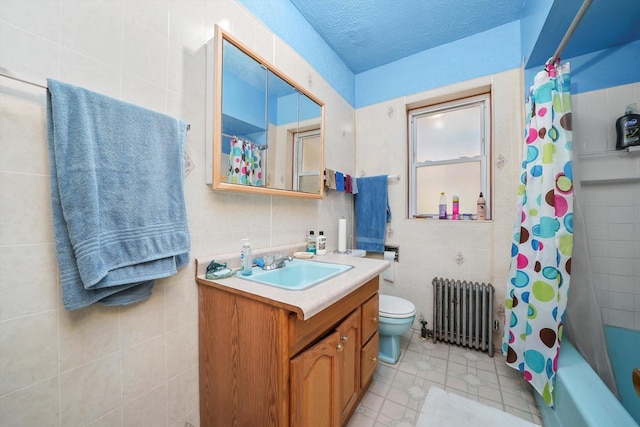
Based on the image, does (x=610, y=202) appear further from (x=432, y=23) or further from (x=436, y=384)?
(x=432, y=23)

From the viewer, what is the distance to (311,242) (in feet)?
5.51

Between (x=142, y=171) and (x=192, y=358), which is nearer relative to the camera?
(x=142, y=171)

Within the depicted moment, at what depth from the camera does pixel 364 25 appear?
1.79 m

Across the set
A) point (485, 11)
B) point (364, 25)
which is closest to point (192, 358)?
point (364, 25)

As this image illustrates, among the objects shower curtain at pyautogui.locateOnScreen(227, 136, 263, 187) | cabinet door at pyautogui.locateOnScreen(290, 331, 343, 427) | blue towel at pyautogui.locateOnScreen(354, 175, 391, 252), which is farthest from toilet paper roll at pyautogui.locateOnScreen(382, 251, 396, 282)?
shower curtain at pyautogui.locateOnScreen(227, 136, 263, 187)

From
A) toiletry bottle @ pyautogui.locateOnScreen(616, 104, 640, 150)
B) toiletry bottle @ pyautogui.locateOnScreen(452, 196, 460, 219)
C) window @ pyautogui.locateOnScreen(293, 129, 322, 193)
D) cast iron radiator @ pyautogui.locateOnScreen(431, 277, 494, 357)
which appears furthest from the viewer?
toiletry bottle @ pyautogui.locateOnScreen(452, 196, 460, 219)

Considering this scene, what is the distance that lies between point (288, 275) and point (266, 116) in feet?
2.95

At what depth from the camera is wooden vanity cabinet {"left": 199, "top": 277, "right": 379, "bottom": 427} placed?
78 centimetres

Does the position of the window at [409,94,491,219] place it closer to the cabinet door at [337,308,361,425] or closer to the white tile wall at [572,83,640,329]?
the white tile wall at [572,83,640,329]

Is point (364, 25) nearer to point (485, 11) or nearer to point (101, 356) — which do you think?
point (485, 11)

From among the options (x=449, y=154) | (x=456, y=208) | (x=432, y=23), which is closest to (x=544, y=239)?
(x=456, y=208)

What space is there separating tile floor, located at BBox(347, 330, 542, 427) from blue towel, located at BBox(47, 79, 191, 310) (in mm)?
1265

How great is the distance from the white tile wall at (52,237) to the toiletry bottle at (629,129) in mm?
2215

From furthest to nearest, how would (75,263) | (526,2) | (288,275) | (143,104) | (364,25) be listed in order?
(364,25) → (526,2) → (288,275) → (143,104) → (75,263)
